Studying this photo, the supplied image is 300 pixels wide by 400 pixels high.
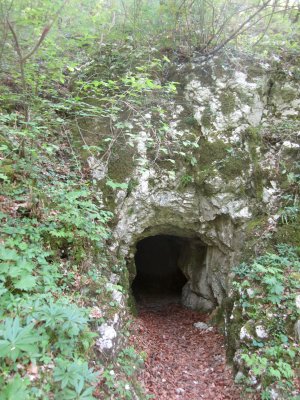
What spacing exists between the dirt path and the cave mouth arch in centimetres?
220

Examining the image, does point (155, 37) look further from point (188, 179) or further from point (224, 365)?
point (224, 365)

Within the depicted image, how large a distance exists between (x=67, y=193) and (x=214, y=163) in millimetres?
3456

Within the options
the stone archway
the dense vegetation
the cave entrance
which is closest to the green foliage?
the dense vegetation

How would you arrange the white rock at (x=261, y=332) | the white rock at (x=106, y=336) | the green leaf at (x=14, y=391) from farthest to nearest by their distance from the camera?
the white rock at (x=261, y=332) < the white rock at (x=106, y=336) < the green leaf at (x=14, y=391)

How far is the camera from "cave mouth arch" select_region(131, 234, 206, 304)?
30.7 feet

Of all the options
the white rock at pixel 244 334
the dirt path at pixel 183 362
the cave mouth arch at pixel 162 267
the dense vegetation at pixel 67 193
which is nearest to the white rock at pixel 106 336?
the dense vegetation at pixel 67 193

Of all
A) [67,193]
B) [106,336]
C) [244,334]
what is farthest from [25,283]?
[244,334]

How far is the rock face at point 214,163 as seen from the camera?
6.10 m

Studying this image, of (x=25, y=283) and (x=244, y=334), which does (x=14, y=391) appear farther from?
(x=244, y=334)

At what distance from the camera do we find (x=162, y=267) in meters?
12.9

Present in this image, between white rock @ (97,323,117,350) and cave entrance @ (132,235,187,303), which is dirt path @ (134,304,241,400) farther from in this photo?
cave entrance @ (132,235,187,303)

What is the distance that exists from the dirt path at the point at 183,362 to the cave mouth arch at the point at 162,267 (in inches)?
86.7

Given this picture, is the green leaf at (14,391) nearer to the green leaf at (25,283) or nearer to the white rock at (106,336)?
the green leaf at (25,283)

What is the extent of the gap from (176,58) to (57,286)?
6.50 metres
